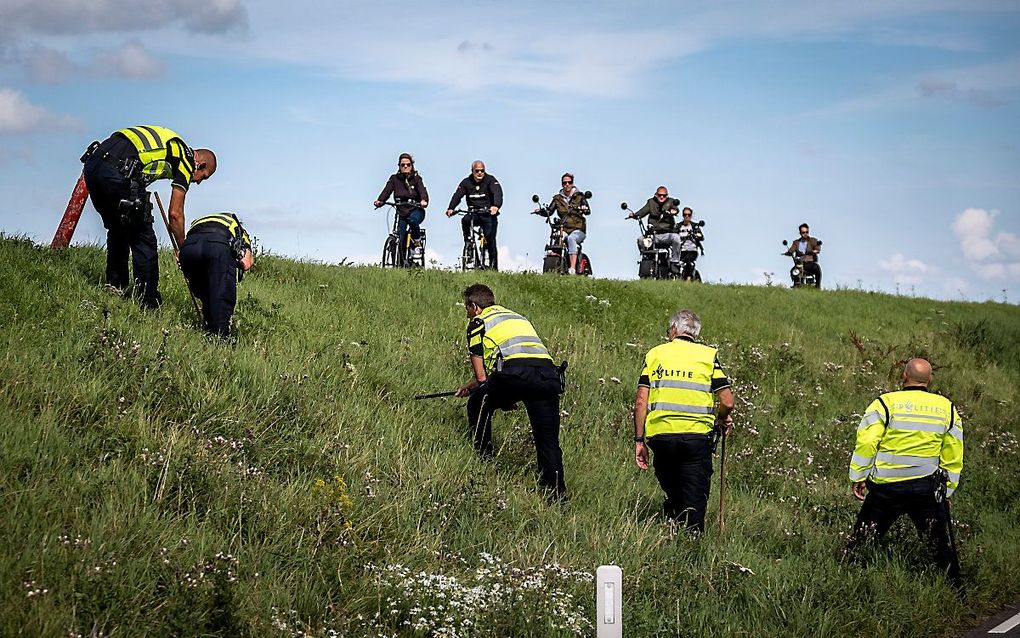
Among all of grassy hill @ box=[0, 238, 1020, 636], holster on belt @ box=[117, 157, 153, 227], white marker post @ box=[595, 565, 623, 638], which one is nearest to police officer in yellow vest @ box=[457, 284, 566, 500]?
grassy hill @ box=[0, 238, 1020, 636]

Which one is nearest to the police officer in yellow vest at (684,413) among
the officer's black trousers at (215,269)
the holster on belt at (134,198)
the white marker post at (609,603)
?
the white marker post at (609,603)

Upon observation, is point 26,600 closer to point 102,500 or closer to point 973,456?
point 102,500

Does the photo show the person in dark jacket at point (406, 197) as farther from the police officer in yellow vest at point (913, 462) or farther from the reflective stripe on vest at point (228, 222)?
the police officer in yellow vest at point (913, 462)

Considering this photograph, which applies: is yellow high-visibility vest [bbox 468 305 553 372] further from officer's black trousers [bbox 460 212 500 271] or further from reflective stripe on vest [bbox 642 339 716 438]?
officer's black trousers [bbox 460 212 500 271]

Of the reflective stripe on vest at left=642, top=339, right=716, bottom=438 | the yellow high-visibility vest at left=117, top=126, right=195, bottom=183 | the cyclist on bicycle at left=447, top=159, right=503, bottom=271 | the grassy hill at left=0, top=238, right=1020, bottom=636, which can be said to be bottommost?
the grassy hill at left=0, top=238, right=1020, bottom=636

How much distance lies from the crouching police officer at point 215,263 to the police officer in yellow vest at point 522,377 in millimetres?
2483

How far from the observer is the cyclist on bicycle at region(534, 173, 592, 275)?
23.5m

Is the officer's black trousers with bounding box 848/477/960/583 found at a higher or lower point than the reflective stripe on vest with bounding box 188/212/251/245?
lower

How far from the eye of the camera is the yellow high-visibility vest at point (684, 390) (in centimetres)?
917

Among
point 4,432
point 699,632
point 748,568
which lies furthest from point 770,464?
point 4,432

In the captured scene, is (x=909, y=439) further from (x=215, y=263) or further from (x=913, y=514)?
A: (x=215, y=263)

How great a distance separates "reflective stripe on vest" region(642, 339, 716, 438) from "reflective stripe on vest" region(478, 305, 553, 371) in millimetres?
1331

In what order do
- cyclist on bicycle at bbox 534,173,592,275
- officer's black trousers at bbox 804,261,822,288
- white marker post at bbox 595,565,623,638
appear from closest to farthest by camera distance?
white marker post at bbox 595,565,623,638
cyclist on bicycle at bbox 534,173,592,275
officer's black trousers at bbox 804,261,822,288

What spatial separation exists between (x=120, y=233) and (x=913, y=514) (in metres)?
8.06
